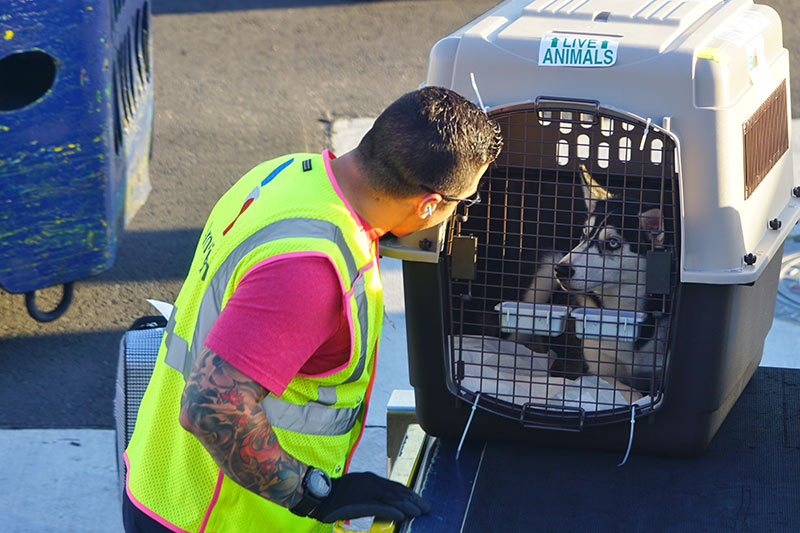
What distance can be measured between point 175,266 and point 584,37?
118 inches

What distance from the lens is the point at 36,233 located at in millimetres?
3541

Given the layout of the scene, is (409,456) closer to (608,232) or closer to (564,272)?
(564,272)

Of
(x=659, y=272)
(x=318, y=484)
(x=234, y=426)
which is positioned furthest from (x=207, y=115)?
(x=234, y=426)

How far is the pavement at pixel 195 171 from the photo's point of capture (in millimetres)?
3488

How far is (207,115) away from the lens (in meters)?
6.29

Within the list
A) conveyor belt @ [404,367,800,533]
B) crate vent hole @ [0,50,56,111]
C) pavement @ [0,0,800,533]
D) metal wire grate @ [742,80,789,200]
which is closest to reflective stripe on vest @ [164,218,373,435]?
conveyor belt @ [404,367,800,533]

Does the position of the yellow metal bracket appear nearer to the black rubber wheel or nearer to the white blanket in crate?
the white blanket in crate

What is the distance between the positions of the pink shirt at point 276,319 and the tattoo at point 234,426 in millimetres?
29

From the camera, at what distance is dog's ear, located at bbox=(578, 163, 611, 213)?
229 cm

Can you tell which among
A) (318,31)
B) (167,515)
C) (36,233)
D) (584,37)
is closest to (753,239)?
(584,37)

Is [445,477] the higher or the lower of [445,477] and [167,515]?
the lower

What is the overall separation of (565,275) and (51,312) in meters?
2.52

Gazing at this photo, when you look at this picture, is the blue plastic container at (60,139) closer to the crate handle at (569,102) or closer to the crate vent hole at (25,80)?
the crate vent hole at (25,80)

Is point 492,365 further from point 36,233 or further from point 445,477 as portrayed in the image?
point 36,233
